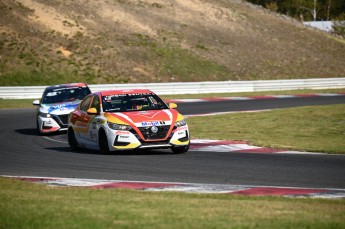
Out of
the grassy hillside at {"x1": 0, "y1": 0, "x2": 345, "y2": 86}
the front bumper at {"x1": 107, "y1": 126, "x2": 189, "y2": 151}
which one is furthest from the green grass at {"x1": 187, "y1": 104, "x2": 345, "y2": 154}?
the grassy hillside at {"x1": 0, "y1": 0, "x2": 345, "y2": 86}

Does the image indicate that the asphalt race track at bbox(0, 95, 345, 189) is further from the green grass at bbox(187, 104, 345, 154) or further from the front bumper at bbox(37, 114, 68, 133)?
the front bumper at bbox(37, 114, 68, 133)

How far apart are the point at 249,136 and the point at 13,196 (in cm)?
1114

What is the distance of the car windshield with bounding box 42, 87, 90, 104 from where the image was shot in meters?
25.6

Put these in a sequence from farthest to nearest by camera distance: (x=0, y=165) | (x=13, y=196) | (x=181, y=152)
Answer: (x=181, y=152) → (x=0, y=165) → (x=13, y=196)

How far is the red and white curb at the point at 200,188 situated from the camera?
11445 mm

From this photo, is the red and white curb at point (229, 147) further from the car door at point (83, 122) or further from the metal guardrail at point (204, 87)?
the metal guardrail at point (204, 87)

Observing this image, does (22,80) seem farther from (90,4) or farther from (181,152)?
(181,152)

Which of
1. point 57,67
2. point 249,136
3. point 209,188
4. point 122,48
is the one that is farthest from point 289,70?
point 209,188

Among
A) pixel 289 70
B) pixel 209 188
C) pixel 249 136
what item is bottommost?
pixel 289 70

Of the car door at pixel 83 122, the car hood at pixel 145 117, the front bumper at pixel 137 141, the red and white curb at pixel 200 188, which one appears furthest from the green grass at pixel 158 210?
the car door at pixel 83 122

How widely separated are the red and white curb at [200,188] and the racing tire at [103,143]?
411 centimetres

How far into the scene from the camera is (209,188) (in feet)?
40.0

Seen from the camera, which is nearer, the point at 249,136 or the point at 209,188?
the point at 209,188

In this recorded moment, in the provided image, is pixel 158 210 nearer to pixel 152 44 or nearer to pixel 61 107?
pixel 61 107
